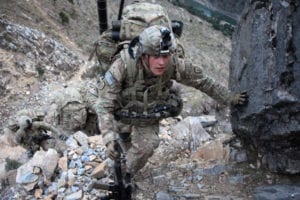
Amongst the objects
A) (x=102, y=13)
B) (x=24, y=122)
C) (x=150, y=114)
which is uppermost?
(x=102, y=13)

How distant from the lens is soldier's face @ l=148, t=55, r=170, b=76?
5285 millimetres

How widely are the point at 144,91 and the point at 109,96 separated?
425 mm

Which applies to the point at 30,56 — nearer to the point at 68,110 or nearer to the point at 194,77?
the point at 68,110

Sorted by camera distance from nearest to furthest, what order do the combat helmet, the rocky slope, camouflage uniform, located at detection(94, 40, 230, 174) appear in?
the combat helmet → camouflage uniform, located at detection(94, 40, 230, 174) → the rocky slope

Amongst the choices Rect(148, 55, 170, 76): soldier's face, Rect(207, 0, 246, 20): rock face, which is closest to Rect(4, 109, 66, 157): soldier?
Rect(148, 55, 170, 76): soldier's face

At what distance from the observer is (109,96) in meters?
5.66

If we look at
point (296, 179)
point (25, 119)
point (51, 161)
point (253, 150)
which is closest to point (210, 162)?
point (253, 150)

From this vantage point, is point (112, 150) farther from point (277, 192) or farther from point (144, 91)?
point (277, 192)

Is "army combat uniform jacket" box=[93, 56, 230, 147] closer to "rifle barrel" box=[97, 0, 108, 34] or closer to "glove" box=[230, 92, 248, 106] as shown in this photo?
"glove" box=[230, 92, 248, 106]

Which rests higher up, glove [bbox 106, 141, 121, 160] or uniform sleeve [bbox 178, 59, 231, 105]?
uniform sleeve [bbox 178, 59, 231, 105]

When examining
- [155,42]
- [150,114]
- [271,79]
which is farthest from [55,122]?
[271,79]

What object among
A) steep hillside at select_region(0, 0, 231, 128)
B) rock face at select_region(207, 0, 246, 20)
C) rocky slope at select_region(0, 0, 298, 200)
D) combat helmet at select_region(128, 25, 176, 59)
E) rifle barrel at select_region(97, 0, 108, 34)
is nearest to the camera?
combat helmet at select_region(128, 25, 176, 59)

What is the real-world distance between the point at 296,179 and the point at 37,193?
10.9ft

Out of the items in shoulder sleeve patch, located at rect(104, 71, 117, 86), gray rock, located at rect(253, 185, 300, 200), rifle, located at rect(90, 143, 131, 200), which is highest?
shoulder sleeve patch, located at rect(104, 71, 117, 86)
